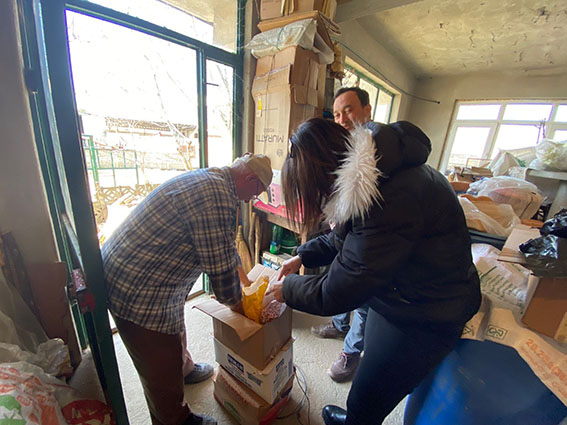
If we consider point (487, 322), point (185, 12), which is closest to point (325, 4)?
point (185, 12)

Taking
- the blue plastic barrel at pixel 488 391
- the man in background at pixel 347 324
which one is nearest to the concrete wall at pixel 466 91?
the man in background at pixel 347 324

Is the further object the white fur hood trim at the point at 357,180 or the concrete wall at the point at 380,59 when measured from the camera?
the concrete wall at the point at 380,59

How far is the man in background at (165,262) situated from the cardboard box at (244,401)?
1.08 feet

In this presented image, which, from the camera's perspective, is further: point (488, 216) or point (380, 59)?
point (380, 59)

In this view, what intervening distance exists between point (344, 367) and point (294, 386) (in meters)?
0.32

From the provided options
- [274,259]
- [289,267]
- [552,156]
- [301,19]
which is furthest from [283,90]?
[552,156]

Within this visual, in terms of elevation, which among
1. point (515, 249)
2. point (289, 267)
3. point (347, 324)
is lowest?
point (347, 324)

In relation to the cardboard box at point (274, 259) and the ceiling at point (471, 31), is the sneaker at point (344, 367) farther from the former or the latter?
the ceiling at point (471, 31)

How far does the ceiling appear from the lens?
83.2 inches

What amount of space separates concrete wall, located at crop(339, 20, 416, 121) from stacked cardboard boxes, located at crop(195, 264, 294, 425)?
2.49 metres

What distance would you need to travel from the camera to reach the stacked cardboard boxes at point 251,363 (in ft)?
3.34

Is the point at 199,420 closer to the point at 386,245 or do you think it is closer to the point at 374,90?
the point at 386,245

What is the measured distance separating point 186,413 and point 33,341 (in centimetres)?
73

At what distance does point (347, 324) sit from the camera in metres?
1.75
